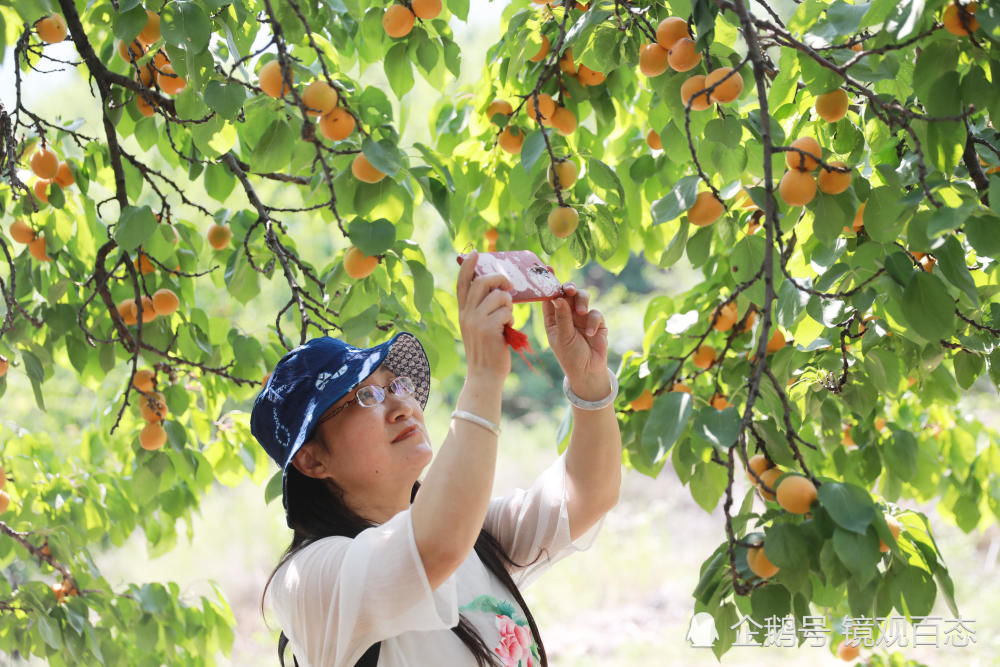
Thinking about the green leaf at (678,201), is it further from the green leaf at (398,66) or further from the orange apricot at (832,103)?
the green leaf at (398,66)

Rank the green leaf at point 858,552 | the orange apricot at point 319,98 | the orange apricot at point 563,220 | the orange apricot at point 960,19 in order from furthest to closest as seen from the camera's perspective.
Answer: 1. the orange apricot at point 563,220
2. the orange apricot at point 319,98
3. the orange apricot at point 960,19
4. the green leaf at point 858,552

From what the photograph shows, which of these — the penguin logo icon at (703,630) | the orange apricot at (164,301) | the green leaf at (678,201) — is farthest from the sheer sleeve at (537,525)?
the orange apricot at (164,301)

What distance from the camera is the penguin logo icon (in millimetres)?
1062

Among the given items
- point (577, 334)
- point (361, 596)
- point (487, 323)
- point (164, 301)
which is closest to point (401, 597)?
point (361, 596)

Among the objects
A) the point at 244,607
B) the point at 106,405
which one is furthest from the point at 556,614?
the point at 106,405

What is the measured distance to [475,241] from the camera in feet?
7.75

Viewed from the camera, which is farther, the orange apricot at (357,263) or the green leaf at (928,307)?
the orange apricot at (357,263)

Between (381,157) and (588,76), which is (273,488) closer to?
(381,157)

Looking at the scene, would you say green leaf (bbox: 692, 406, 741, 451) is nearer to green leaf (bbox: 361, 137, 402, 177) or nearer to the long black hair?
the long black hair

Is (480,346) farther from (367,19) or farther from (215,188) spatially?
(215,188)

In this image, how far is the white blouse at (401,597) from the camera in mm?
985

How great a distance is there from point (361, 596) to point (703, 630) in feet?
1.29

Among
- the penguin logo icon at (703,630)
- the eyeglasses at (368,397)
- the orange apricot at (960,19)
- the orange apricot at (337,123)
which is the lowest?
the penguin logo icon at (703,630)

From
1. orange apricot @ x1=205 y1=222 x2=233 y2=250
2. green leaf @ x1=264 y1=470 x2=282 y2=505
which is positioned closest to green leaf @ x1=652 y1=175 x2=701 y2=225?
green leaf @ x1=264 y1=470 x2=282 y2=505
